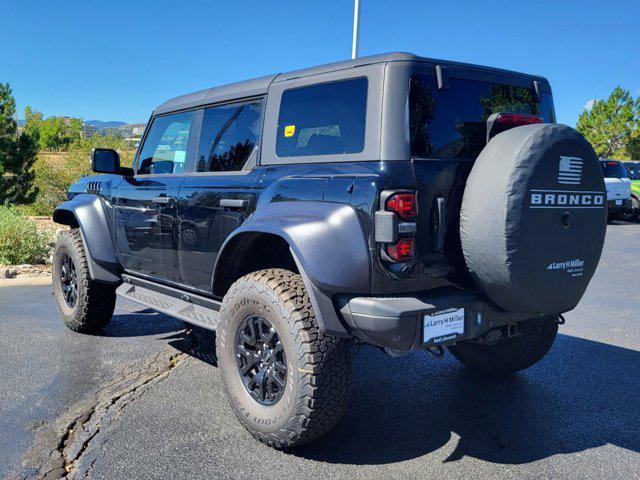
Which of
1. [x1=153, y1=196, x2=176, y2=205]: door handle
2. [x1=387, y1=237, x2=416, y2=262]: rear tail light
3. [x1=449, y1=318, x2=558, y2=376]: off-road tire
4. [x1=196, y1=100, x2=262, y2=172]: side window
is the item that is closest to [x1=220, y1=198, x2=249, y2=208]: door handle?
[x1=196, y1=100, x2=262, y2=172]: side window

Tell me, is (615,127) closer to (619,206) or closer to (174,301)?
(619,206)

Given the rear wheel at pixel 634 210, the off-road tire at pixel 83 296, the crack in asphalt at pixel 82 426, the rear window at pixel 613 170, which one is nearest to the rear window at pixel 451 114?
the crack in asphalt at pixel 82 426

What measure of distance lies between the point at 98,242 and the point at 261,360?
7.56ft

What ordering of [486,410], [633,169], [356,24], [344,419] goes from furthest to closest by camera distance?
[633,169]
[356,24]
[486,410]
[344,419]

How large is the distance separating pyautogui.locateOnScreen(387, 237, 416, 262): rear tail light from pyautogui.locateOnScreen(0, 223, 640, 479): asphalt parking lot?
1074 mm

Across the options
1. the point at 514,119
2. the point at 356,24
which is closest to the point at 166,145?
the point at 514,119

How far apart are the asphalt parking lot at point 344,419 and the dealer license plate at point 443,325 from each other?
0.69 m

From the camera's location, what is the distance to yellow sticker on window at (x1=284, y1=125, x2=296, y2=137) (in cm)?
332

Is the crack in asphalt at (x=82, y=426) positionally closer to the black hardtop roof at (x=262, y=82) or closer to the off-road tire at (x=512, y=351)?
the black hardtop roof at (x=262, y=82)

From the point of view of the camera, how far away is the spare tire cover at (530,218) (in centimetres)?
259

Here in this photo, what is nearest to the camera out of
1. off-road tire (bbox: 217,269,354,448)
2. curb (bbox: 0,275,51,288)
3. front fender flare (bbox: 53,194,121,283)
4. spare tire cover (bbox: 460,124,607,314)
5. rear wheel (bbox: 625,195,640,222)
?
spare tire cover (bbox: 460,124,607,314)

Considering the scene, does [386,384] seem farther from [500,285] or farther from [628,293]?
[628,293]

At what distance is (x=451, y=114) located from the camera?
9.78 ft

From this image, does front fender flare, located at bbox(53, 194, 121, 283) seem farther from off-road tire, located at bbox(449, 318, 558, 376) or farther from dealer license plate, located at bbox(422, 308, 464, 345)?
dealer license plate, located at bbox(422, 308, 464, 345)
